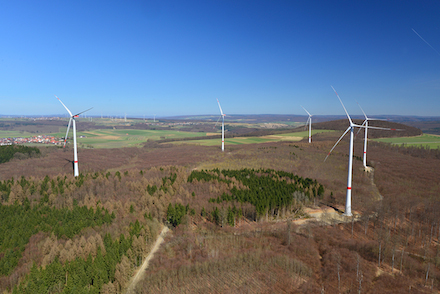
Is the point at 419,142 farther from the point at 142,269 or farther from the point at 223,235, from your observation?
the point at 142,269

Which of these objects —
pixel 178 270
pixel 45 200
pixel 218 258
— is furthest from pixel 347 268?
pixel 45 200

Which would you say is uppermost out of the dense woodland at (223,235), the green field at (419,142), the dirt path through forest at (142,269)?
the green field at (419,142)

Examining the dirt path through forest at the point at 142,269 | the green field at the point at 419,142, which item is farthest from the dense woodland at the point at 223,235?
the green field at the point at 419,142

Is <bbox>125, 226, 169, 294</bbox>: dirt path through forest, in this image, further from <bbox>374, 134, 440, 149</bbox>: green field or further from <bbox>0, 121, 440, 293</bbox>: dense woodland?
<bbox>374, 134, 440, 149</bbox>: green field

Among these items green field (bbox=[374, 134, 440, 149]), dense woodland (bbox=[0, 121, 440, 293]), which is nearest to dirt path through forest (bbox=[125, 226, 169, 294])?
dense woodland (bbox=[0, 121, 440, 293])

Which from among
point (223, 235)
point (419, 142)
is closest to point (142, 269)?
point (223, 235)

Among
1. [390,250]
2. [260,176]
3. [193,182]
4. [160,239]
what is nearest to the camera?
[390,250]

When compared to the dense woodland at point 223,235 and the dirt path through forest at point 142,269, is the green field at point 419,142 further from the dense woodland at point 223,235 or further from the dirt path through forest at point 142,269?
the dirt path through forest at point 142,269

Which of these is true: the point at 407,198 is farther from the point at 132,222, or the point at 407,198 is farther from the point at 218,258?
the point at 132,222
